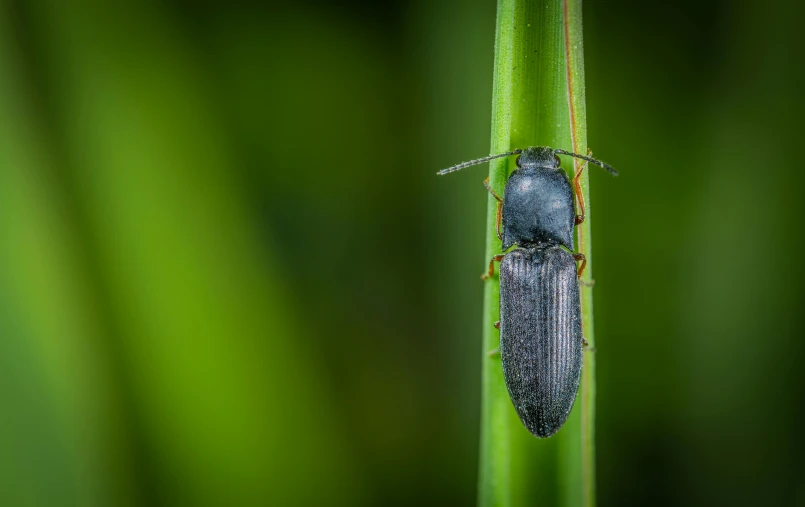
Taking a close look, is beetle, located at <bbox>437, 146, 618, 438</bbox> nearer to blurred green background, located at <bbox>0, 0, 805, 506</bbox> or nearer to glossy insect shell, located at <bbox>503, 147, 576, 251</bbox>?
glossy insect shell, located at <bbox>503, 147, 576, 251</bbox>

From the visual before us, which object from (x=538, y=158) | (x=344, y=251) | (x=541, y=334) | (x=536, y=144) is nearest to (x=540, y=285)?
(x=541, y=334)

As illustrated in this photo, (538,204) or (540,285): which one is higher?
(538,204)

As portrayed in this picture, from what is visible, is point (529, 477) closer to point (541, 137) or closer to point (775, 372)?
point (541, 137)

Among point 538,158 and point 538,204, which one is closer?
point 538,158

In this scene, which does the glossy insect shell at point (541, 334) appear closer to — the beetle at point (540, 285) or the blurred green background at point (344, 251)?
the beetle at point (540, 285)

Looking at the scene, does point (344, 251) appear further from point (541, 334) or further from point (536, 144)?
point (536, 144)
